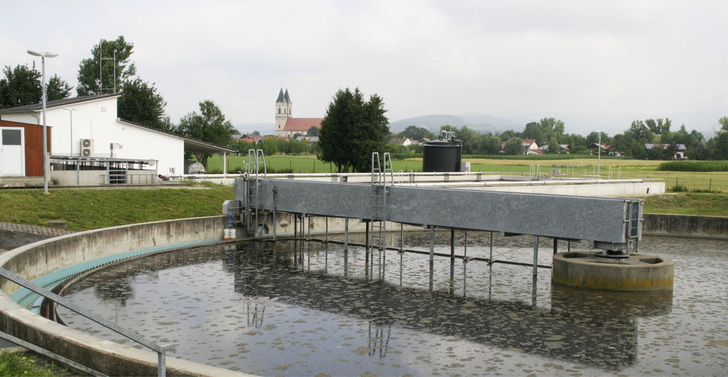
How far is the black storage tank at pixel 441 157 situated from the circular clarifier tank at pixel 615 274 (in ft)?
88.3

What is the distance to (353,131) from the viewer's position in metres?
60.1

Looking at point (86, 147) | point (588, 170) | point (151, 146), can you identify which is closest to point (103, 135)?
point (86, 147)

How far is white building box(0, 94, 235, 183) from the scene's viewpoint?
36.0 meters

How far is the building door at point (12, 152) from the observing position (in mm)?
28156

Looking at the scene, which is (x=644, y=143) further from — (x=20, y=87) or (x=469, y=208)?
(x=469, y=208)

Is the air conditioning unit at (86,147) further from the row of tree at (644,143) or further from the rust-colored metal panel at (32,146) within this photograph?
the row of tree at (644,143)

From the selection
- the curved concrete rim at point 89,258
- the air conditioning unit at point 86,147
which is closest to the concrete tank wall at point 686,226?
the curved concrete rim at point 89,258

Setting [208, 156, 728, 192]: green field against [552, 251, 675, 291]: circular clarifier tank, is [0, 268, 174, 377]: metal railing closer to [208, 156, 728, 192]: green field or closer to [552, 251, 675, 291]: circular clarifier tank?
[552, 251, 675, 291]: circular clarifier tank

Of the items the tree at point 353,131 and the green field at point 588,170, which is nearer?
the green field at point 588,170

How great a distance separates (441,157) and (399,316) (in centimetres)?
3109

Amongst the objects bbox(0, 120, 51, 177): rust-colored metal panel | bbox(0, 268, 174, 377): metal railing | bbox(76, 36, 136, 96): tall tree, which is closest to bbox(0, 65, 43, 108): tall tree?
bbox(76, 36, 136, 96): tall tree

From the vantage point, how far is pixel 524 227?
18906 millimetres

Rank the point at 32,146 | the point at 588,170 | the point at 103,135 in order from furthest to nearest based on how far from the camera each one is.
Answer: the point at 588,170, the point at 103,135, the point at 32,146

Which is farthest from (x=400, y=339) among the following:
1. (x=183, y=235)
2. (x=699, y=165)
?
(x=699, y=165)
